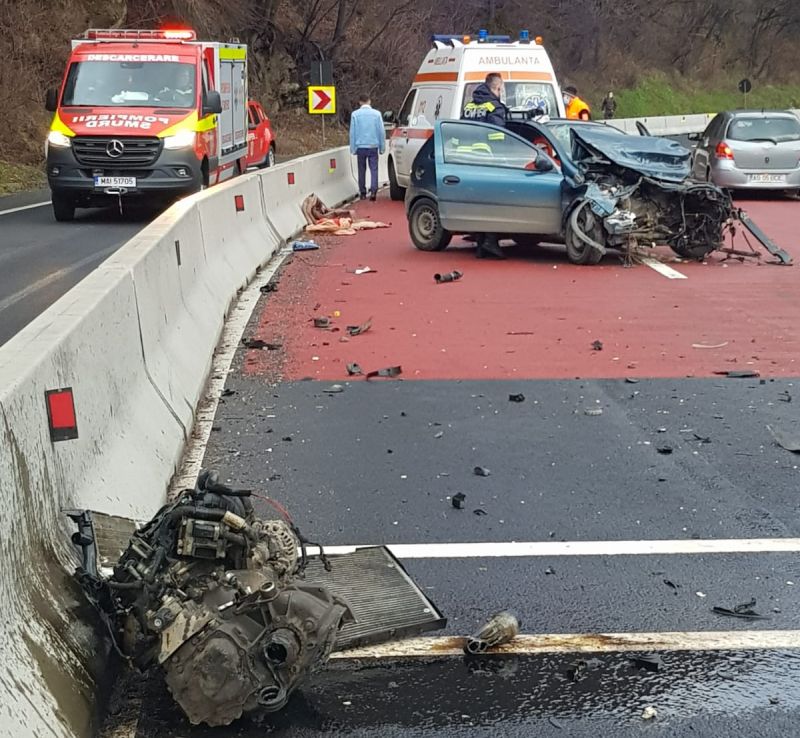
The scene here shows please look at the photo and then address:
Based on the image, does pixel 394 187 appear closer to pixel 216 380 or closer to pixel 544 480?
pixel 216 380

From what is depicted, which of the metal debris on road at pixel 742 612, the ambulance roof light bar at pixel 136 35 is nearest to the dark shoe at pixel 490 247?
the ambulance roof light bar at pixel 136 35

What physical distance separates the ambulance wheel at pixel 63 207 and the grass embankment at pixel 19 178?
6.46m

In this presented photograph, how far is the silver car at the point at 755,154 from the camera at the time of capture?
21.2m

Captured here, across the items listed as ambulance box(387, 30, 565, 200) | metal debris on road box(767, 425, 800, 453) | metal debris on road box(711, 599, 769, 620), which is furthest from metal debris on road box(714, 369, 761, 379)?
ambulance box(387, 30, 565, 200)

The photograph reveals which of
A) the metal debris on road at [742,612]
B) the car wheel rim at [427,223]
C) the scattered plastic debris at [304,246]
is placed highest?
the metal debris on road at [742,612]

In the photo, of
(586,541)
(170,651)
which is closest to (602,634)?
(586,541)

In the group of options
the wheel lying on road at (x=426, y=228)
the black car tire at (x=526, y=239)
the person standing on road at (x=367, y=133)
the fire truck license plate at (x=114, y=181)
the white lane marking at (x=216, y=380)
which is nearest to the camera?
the white lane marking at (x=216, y=380)

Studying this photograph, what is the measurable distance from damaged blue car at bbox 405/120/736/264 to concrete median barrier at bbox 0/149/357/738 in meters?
5.98

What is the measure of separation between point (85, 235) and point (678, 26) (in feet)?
209

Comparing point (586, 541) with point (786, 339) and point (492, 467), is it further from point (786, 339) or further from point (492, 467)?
point (786, 339)

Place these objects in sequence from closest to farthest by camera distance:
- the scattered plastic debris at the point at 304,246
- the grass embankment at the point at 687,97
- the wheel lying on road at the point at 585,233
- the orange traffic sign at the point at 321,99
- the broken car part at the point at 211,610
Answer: the broken car part at the point at 211,610 → the wheel lying on road at the point at 585,233 → the scattered plastic debris at the point at 304,246 → the orange traffic sign at the point at 321,99 → the grass embankment at the point at 687,97

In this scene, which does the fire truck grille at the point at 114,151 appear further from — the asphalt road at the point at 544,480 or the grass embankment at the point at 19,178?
the asphalt road at the point at 544,480

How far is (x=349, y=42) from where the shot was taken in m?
45.4

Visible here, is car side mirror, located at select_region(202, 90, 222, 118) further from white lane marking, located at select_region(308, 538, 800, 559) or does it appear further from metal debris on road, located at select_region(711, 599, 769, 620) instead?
metal debris on road, located at select_region(711, 599, 769, 620)
